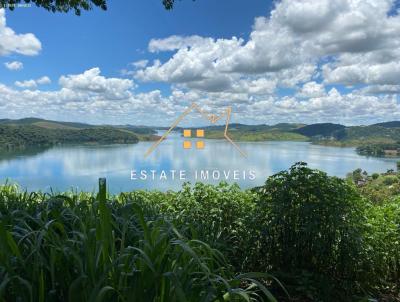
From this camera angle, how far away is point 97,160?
73375 millimetres

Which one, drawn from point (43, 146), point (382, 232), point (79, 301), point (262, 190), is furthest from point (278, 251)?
point (43, 146)

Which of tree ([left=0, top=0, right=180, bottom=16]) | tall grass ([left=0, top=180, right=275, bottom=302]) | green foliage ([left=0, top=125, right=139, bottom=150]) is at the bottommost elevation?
green foliage ([left=0, top=125, right=139, bottom=150])

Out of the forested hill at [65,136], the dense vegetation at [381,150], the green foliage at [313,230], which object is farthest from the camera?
the forested hill at [65,136]

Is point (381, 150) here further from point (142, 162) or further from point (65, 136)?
point (65, 136)

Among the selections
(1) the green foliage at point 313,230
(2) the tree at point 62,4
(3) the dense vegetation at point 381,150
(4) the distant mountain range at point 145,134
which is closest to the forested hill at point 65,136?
(4) the distant mountain range at point 145,134

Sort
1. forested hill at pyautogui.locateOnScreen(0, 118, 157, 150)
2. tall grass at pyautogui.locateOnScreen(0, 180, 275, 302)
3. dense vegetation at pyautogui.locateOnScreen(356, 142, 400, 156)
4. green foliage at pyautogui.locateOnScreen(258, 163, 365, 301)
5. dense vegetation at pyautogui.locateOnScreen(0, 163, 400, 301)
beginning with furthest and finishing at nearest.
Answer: forested hill at pyautogui.locateOnScreen(0, 118, 157, 150)
dense vegetation at pyautogui.locateOnScreen(356, 142, 400, 156)
green foliage at pyautogui.locateOnScreen(258, 163, 365, 301)
dense vegetation at pyautogui.locateOnScreen(0, 163, 400, 301)
tall grass at pyautogui.locateOnScreen(0, 180, 275, 302)

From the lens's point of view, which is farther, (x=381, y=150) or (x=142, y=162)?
(x=381, y=150)

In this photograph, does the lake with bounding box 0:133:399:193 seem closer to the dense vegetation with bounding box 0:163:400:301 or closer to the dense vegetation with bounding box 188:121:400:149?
the dense vegetation with bounding box 188:121:400:149

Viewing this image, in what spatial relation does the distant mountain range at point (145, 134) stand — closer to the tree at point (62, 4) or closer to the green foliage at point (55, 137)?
the green foliage at point (55, 137)

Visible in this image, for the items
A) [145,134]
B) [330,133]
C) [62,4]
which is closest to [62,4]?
[62,4]

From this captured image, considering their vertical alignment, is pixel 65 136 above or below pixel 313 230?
below

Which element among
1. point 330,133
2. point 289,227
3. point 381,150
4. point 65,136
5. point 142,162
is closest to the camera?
point 289,227

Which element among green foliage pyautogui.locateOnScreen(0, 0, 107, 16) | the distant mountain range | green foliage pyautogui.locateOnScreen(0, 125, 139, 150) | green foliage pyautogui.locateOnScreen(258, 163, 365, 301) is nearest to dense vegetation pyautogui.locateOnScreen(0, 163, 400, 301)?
green foliage pyautogui.locateOnScreen(258, 163, 365, 301)

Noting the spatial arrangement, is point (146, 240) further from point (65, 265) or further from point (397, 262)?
point (397, 262)
